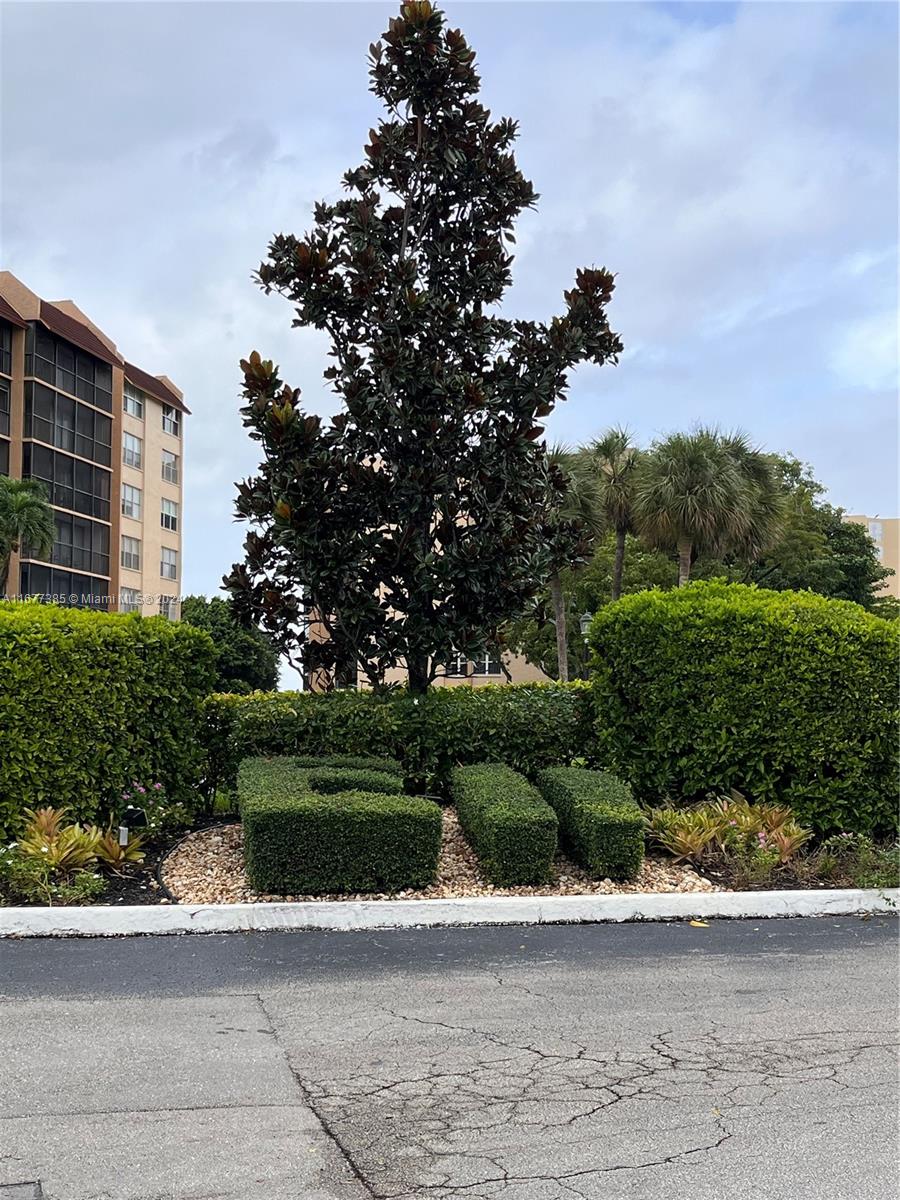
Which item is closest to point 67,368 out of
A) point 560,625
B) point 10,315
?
point 10,315

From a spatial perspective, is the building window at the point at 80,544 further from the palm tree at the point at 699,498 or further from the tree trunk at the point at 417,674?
the tree trunk at the point at 417,674

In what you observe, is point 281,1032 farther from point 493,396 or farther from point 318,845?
point 493,396

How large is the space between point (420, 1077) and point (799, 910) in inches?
178

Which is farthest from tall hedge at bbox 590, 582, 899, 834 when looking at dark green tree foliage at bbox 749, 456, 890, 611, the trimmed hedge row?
dark green tree foliage at bbox 749, 456, 890, 611

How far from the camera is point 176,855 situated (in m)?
9.88

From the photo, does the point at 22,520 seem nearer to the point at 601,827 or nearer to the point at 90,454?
the point at 90,454

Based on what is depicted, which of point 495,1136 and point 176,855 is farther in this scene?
point 176,855

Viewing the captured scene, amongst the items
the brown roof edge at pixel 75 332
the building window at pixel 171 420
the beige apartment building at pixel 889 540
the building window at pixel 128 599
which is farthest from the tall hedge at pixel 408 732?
the beige apartment building at pixel 889 540

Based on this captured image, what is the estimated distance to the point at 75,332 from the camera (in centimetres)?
5659

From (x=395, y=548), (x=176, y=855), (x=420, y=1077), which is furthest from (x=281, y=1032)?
(x=395, y=548)

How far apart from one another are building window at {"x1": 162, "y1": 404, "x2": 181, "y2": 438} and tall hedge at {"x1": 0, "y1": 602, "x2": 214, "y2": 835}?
59.1 meters

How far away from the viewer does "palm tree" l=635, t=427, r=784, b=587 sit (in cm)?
3272

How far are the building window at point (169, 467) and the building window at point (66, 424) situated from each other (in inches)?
250

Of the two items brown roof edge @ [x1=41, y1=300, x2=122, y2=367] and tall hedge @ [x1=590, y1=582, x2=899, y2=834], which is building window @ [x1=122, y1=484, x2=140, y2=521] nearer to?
brown roof edge @ [x1=41, y1=300, x2=122, y2=367]
